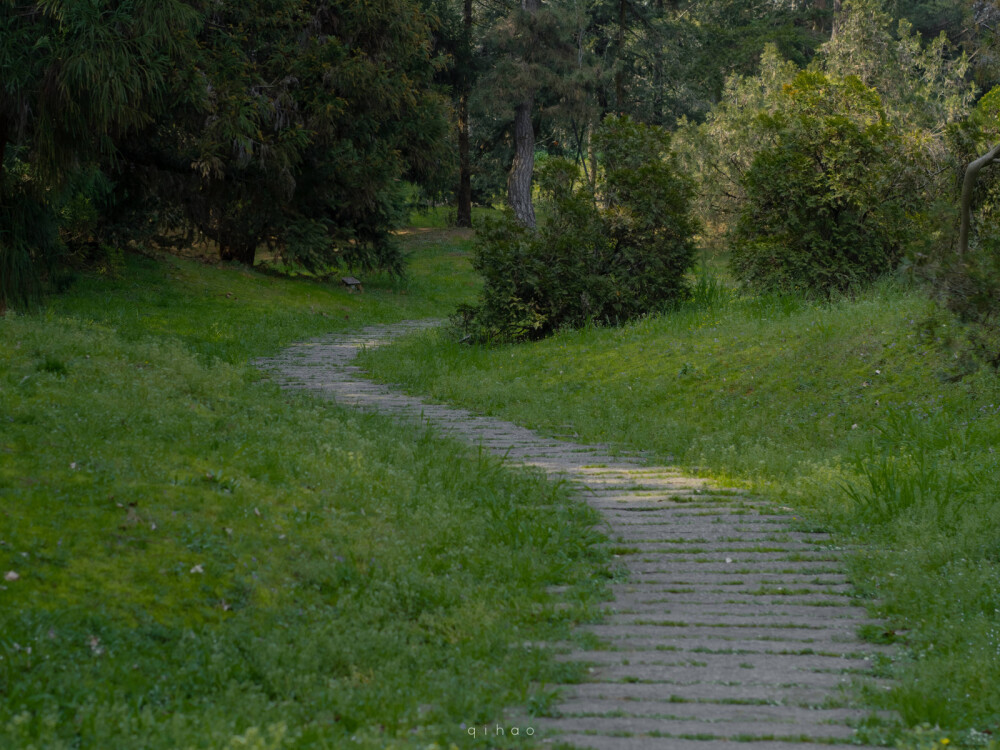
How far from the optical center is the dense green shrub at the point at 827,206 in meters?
14.7

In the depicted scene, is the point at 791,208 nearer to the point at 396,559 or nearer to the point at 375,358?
the point at 375,358

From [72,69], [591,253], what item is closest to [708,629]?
[72,69]

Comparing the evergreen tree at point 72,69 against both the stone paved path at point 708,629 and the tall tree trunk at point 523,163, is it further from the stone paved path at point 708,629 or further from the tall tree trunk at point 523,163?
the tall tree trunk at point 523,163

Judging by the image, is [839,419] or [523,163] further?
[523,163]

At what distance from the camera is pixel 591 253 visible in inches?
625

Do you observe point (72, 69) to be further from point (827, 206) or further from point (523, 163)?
point (523, 163)

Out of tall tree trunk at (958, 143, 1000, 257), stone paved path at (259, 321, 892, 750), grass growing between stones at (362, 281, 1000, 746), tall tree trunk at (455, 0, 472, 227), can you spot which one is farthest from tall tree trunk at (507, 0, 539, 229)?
stone paved path at (259, 321, 892, 750)

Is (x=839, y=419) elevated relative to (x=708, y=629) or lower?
elevated

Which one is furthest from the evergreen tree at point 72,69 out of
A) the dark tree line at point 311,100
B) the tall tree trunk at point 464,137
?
the tall tree trunk at point 464,137

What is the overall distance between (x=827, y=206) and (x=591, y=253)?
12.1 ft

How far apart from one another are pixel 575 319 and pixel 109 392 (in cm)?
930

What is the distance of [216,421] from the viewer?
7.75 meters

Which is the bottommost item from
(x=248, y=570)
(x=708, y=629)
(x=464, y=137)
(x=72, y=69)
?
(x=708, y=629)

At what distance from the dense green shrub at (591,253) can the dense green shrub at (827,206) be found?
3.95 feet
